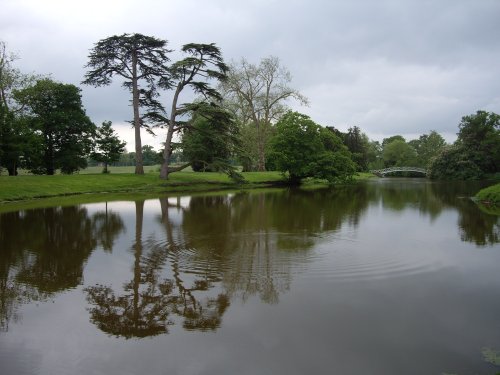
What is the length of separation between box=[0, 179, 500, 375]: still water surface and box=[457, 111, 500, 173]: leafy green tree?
6852 centimetres

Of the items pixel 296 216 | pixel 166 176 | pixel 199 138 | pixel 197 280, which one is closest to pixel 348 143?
pixel 199 138

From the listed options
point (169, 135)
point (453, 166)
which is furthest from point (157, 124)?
point (453, 166)

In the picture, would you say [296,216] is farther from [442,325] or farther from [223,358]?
[223,358]

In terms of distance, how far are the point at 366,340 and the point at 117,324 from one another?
3464 mm

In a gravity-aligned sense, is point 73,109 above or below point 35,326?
above

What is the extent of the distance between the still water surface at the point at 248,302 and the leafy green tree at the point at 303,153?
105 ft

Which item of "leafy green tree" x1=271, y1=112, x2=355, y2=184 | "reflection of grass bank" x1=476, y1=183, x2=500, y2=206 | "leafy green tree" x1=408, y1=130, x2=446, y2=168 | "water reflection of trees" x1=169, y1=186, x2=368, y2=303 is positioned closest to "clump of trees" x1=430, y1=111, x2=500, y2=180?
"leafy green tree" x1=408, y1=130, x2=446, y2=168

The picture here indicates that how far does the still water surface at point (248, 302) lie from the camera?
4969mm

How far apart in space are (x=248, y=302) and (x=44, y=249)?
6.82m

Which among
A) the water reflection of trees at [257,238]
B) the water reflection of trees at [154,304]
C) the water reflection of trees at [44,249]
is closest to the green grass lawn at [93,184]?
the water reflection of trees at [44,249]

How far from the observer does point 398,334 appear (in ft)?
18.4

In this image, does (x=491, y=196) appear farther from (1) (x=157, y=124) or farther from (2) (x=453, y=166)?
(2) (x=453, y=166)

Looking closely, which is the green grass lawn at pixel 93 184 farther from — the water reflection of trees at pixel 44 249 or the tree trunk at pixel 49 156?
the water reflection of trees at pixel 44 249

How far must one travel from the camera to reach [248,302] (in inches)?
267
